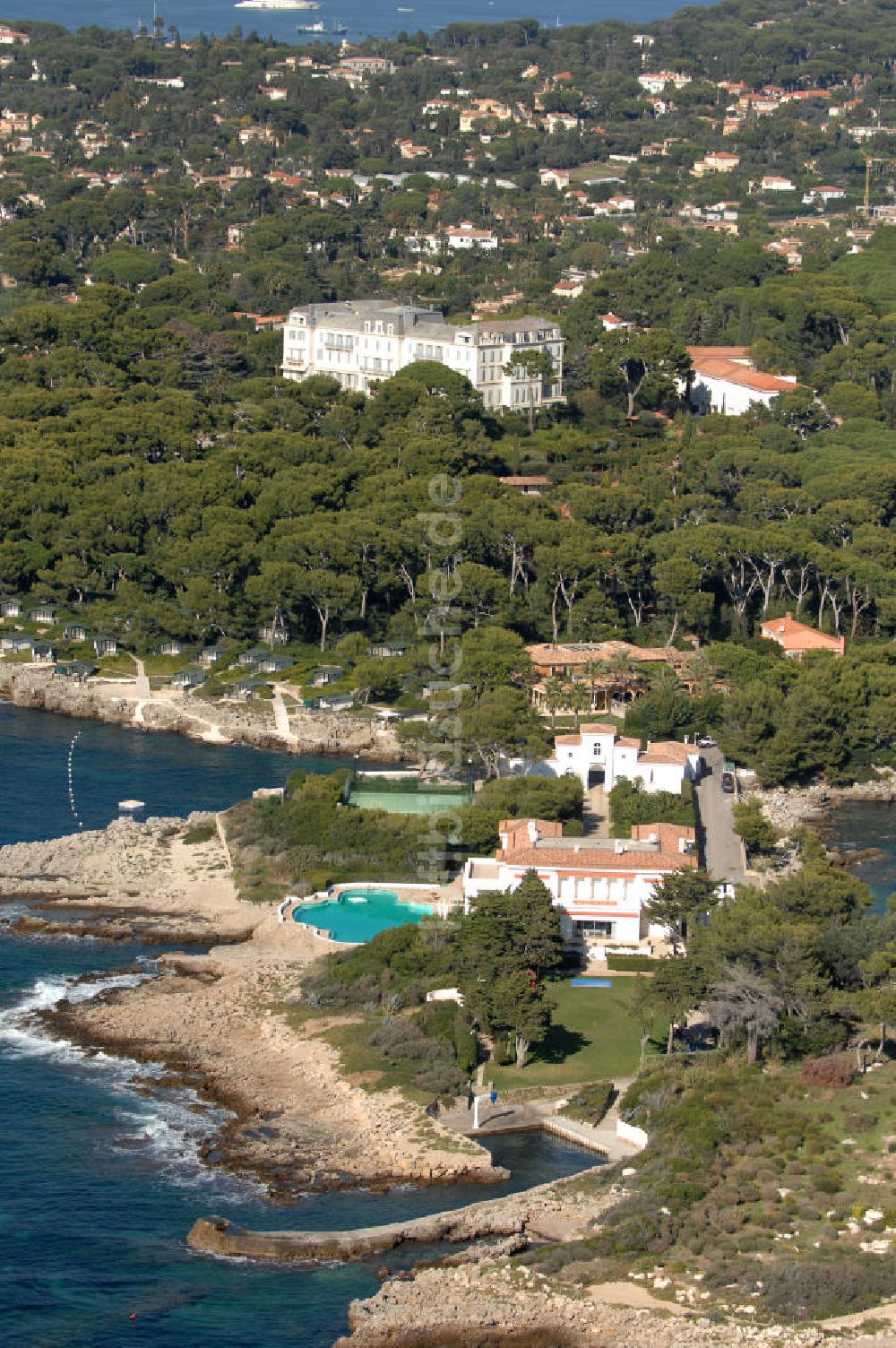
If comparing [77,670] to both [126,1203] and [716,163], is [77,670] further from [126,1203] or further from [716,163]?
[716,163]

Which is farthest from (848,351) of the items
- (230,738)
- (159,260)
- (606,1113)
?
(606,1113)

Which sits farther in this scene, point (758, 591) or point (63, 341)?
point (63, 341)

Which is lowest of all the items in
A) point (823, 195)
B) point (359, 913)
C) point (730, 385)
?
point (359, 913)

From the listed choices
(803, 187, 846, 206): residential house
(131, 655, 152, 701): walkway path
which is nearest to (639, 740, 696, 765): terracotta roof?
(131, 655, 152, 701): walkway path

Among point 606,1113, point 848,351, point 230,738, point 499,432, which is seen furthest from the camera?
point 848,351

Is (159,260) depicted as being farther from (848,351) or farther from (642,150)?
(642,150)

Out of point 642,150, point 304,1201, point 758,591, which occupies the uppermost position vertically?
point 642,150

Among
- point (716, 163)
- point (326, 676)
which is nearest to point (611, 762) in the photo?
point (326, 676)

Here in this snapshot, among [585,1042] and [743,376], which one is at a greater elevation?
[743,376]
